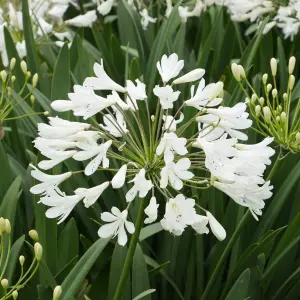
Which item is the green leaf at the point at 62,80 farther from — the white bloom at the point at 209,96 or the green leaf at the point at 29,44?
the white bloom at the point at 209,96

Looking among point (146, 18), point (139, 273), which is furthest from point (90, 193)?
point (146, 18)

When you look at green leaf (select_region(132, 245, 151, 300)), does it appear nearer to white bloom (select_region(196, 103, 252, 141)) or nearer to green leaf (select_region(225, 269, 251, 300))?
green leaf (select_region(225, 269, 251, 300))

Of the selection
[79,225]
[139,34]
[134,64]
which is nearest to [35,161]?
[79,225]

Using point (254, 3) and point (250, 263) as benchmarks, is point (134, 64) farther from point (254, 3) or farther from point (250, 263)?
point (254, 3)

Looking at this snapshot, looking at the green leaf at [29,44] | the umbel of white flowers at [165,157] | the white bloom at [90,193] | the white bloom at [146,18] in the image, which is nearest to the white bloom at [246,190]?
the umbel of white flowers at [165,157]

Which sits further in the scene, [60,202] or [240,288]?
[240,288]

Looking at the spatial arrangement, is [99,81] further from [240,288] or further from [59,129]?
[240,288]

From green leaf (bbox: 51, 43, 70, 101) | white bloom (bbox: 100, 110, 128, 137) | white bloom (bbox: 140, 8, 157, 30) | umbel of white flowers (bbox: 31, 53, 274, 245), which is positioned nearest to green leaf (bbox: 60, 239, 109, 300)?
umbel of white flowers (bbox: 31, 53, 274, 245)
